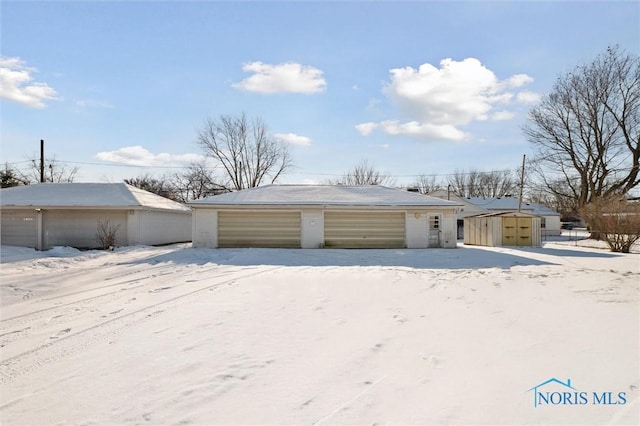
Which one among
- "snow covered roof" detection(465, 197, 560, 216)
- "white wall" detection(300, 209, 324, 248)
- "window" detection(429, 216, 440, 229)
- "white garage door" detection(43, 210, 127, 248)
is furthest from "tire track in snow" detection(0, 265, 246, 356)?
"snow covered roof" detection(465, 197, 560, 216)

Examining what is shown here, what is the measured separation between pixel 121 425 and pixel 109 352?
6.03ft

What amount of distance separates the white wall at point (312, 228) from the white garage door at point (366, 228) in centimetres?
41

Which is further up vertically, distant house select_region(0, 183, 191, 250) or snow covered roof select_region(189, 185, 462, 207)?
snow covered roof select_region(189, 185, 462, 207)

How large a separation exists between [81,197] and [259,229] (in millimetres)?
10103

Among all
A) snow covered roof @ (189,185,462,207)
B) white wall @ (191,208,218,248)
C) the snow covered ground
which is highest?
snow covered roof @ (189,185,462,207)

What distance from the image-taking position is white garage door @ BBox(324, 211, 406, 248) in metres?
18.8

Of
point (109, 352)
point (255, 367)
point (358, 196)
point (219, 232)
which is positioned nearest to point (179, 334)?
point (109, 352)

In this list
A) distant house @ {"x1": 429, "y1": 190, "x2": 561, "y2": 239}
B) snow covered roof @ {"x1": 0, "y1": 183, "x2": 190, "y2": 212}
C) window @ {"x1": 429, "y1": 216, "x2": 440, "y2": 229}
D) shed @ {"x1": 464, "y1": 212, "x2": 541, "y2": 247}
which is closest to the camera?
window @ {"x1": 429, "y1": 216, "x2": 440, "y2": 229}

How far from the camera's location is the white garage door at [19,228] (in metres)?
20.1

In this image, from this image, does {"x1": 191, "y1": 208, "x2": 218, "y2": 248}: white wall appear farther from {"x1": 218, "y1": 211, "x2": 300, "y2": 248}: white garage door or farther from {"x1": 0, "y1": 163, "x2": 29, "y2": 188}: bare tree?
{"x1": 0, "y1": 163, "x2": 29, "y2": 188}: bare tree

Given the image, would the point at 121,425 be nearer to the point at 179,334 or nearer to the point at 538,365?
the point at 179,334

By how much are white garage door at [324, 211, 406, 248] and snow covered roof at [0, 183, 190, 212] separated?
9.84 metres

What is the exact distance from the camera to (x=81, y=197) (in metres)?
Answer: 20.8

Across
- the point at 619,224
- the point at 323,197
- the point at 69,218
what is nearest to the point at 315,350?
the point at 323,197
